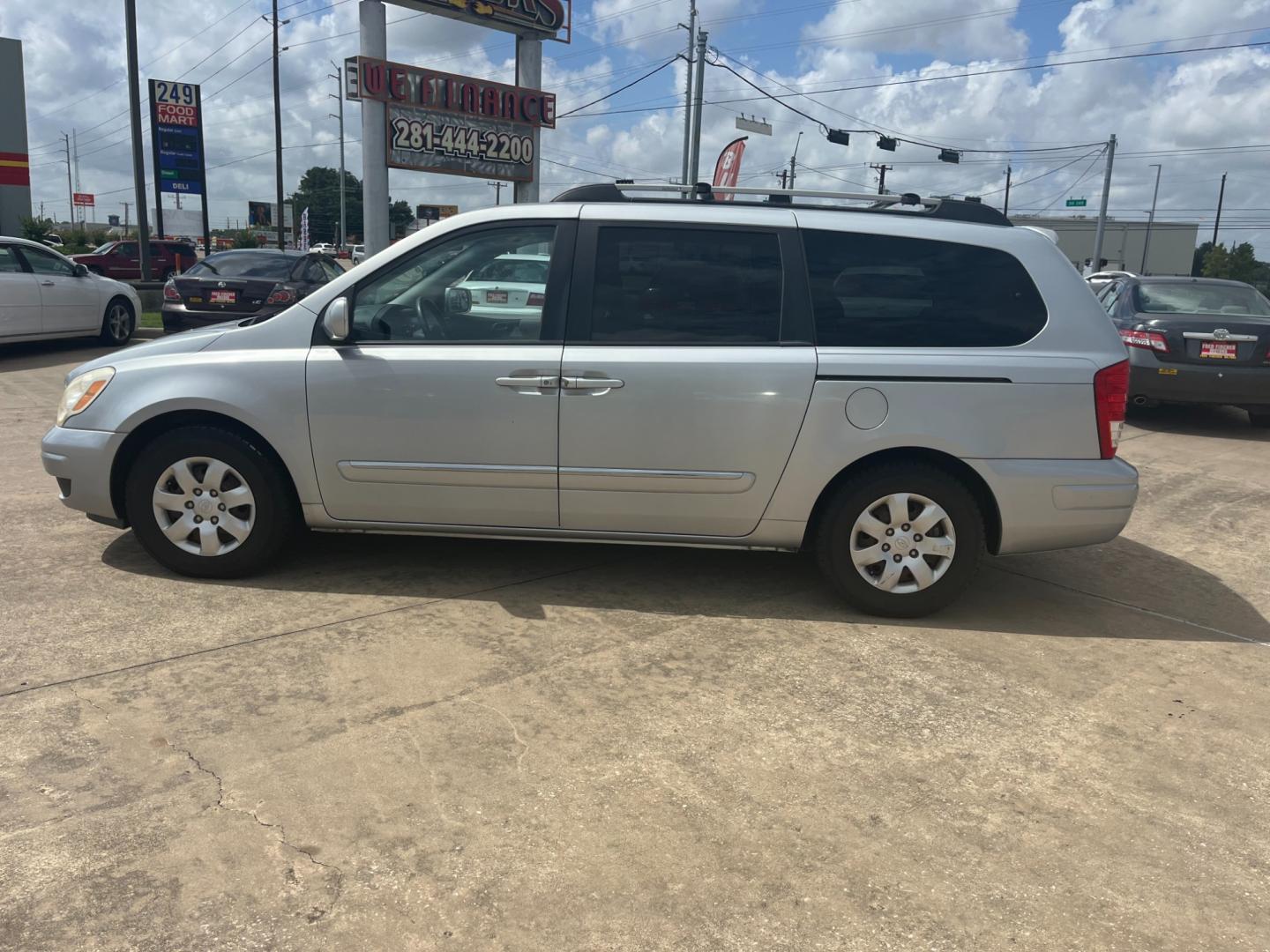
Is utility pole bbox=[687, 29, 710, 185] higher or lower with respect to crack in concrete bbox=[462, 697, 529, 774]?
higher

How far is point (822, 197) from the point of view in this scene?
4.56m

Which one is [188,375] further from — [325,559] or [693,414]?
[693,414]

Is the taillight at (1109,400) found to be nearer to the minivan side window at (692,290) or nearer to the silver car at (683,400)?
the silver car at (683,400)

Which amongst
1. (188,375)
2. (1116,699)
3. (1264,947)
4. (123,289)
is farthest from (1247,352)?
(123,289)

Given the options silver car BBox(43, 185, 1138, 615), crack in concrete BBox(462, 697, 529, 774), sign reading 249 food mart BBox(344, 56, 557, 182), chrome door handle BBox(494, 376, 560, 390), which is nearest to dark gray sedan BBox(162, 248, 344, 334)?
sign reading 249 food mart BBox(344, 56, 557, 182)

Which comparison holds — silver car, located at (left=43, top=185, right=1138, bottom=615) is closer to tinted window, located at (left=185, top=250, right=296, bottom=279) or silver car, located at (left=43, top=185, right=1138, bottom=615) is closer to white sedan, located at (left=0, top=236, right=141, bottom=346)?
white sedan, located at (left=0, top=236, right=141, bottom=346)

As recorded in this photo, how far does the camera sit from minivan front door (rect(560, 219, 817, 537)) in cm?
422

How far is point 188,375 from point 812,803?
10.9ft

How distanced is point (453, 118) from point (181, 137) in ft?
51.8

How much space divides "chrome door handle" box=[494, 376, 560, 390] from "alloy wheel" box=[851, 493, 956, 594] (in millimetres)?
1482

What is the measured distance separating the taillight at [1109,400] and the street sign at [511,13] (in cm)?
1590

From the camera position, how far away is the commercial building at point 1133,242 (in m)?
90.4

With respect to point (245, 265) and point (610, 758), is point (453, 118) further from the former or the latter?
point (610, 758)

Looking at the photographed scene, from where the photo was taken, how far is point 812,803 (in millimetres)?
2926
